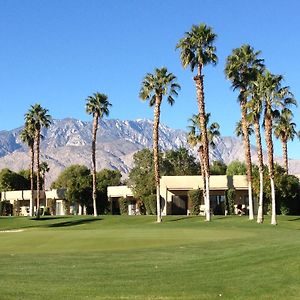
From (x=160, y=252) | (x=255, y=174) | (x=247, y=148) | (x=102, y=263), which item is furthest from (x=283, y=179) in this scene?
(x=102, y=263)

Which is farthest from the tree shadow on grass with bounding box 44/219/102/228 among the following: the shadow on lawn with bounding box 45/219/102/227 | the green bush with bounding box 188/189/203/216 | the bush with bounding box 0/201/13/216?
the bush with bounding box 0/201/13/216

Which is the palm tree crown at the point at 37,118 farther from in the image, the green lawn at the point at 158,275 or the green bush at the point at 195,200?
the green lawn at the point at 158,275

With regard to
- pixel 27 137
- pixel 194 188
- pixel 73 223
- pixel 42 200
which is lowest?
pixel 73 223

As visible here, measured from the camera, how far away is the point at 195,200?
215ft

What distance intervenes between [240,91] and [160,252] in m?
30.3

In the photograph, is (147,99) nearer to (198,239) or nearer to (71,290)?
(198,239)

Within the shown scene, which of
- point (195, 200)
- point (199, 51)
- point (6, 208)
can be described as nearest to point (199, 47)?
point (199, 51)

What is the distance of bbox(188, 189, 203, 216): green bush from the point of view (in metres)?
65.1

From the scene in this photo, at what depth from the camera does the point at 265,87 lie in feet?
147

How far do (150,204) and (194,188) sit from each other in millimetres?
6363

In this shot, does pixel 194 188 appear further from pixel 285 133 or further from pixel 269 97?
pixel 269 97

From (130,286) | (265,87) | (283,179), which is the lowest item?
(130,286)

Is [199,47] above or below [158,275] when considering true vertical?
above

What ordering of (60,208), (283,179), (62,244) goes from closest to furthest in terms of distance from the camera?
(62,244), (283,179), (60,208)
